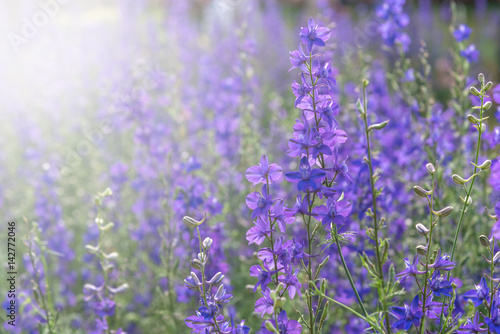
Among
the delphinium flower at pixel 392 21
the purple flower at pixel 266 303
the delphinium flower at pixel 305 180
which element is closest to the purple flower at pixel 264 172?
the delphinium flower at pixel 305 180

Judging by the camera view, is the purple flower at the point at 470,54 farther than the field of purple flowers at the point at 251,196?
Yes

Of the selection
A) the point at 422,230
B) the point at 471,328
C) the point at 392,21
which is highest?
the point at 392,21

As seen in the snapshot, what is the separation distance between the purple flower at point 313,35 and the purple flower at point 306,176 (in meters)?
0.25

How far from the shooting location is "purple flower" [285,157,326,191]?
1.02 meters

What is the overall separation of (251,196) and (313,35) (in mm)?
365

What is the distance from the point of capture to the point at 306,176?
1033mm

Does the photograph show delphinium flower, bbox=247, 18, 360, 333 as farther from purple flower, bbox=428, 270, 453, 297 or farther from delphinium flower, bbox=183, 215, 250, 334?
purple flower, bbox=428, 270, 453, 297

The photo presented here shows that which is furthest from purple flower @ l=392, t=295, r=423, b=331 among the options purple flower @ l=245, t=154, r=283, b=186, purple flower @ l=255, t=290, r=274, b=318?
purple flower @ l=245, t=154, r=283, b=186

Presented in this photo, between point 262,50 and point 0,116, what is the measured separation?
2751mm

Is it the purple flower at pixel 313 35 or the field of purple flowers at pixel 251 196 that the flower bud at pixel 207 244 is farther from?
the purple flower at pixel 313 35

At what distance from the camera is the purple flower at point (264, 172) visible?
41.9 inches

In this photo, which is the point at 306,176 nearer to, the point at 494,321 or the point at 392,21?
the point at 494,321

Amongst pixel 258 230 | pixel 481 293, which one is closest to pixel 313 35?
pixel 258 230

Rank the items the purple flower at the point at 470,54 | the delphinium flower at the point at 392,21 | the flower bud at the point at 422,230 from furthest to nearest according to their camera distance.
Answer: the delphinium flower at the point at 392,21 < the purple flower at the point at 470,54 < the flower bud at the point at 422,230
